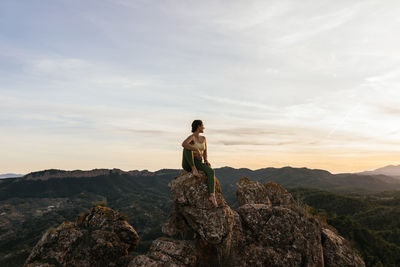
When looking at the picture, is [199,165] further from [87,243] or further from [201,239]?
[87,243]

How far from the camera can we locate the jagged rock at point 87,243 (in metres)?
10.9

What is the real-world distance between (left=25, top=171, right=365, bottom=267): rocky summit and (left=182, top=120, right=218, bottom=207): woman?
0.50 metres

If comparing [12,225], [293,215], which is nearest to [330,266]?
[293,215]

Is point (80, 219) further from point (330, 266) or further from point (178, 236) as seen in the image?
point (330, 266)

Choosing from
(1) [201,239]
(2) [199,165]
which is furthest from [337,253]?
(2) [199,165]

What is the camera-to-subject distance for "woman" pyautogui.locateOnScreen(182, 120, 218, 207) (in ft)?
38.0

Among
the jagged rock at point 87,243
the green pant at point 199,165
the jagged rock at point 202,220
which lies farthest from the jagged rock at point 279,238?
the jagged rock at point 87,243

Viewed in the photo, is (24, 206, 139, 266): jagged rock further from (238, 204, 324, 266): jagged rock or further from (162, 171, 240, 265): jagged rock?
(238, 204, 324, 266): jagged rock

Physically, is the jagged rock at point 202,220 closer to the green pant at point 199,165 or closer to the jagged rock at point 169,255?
the green pant at point 199,165

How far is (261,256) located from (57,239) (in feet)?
34.0

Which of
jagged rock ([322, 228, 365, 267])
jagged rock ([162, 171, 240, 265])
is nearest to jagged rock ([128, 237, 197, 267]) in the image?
jagged rock ([162, 171, 240, 265])

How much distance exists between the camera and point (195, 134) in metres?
12.0

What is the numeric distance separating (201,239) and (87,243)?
5791 mm

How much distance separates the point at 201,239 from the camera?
451 inches
